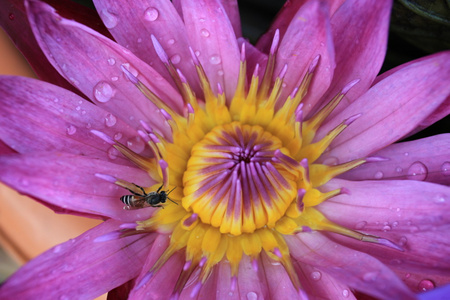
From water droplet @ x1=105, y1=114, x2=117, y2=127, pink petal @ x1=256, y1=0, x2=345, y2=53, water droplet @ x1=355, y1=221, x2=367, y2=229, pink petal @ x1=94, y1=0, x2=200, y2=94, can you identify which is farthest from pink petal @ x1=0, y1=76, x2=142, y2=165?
water droplet @ x1=355, y1=221, x2=367, y2=229

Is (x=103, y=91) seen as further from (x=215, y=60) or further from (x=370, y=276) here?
(x=370, y=276)

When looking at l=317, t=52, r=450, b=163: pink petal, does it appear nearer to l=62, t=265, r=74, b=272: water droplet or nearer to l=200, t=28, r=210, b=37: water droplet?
l=200, t=28, r=210, b=37: water droplet

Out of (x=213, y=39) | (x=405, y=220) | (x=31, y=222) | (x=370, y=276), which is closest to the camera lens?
(x=370, y=276)

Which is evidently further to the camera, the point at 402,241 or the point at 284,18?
the point at 284,18

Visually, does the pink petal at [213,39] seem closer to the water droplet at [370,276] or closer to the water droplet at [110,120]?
the water droplet at [110,120]

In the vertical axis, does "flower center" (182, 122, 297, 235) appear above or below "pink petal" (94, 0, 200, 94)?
below

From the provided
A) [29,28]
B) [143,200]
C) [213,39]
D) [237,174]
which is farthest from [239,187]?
[29,28]

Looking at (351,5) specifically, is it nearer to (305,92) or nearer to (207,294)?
(305,92)
